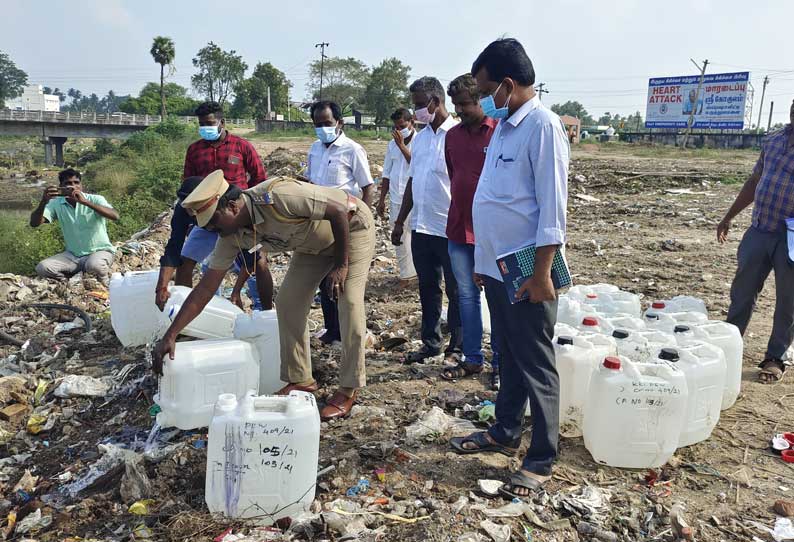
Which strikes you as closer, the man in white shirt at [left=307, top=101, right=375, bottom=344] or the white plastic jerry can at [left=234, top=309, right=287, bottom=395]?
the white plastic jerry can at [left=234, top=309, right=287, bottom=395]

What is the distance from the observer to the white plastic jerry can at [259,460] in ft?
7.96

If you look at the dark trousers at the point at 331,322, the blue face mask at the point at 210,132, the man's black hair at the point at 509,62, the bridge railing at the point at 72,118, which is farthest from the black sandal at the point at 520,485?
the bridge railing at the point at 72,118

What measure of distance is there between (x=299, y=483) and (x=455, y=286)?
1.97m

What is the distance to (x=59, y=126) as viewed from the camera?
43.8 meters

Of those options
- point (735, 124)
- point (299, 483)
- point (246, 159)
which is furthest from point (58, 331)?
point (735, 124)

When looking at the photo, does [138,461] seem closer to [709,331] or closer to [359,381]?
[359,381]

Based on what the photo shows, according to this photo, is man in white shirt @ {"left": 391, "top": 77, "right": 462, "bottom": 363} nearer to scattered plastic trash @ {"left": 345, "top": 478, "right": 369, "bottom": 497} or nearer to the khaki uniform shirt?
the khaki uniform shirt

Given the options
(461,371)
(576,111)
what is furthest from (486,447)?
(576,111)

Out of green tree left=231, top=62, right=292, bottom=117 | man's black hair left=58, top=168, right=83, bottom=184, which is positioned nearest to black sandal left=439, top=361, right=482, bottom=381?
man's black hair left=58, top=168, right=83, bottom=184

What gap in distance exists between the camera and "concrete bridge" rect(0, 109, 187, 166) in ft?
140

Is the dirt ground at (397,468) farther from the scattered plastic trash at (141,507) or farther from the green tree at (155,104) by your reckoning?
the green tree at (155,104)

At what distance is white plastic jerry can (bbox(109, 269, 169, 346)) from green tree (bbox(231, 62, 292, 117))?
5319 centimetres

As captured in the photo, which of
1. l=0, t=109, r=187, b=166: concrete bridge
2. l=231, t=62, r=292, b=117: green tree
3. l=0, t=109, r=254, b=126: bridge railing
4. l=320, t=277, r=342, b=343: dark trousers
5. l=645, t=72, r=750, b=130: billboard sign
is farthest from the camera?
l=231, t=62, r=292, b=117: green tree

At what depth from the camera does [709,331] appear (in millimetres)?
3561
